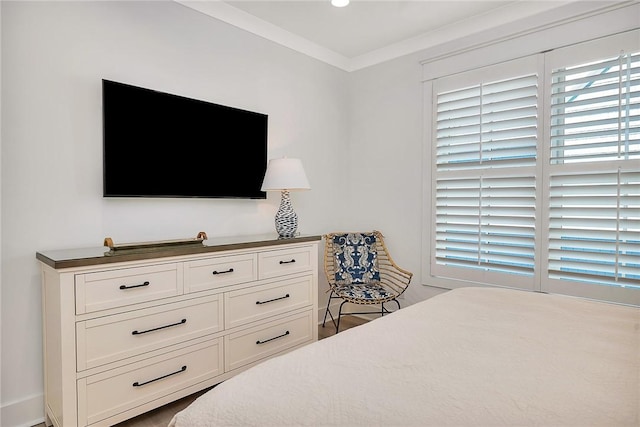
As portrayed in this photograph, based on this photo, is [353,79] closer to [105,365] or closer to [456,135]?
[456,135]

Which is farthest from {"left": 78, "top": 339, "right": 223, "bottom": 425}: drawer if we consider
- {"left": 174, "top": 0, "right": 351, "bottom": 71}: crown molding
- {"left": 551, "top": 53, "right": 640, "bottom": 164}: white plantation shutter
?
{"left": 551, "top": 53, "right": 640, "bottom": 164}: white plantation shutter

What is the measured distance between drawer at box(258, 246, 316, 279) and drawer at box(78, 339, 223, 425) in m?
0.53

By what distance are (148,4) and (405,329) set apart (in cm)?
248

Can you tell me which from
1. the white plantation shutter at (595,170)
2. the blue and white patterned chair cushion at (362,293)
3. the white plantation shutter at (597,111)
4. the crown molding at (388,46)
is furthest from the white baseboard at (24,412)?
the white plantation shutter at (597,111)

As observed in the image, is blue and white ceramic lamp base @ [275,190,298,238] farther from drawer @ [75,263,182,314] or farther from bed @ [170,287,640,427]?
bed @ [170,287,640,427]

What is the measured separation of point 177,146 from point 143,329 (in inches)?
46.8

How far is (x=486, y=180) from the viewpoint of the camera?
9.42 ft

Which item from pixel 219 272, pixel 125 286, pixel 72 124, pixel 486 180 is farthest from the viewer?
pixel 486 180

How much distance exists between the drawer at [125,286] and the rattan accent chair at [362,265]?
1.49 m

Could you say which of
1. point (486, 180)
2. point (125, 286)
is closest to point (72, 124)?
point (125, 286)

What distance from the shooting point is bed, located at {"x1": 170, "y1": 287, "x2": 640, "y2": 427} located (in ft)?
2.68

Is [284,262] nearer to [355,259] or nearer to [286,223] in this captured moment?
[286,223]

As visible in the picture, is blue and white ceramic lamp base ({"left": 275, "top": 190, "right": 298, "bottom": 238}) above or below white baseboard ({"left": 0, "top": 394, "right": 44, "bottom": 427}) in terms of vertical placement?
above

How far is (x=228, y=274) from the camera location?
89.6 inches
